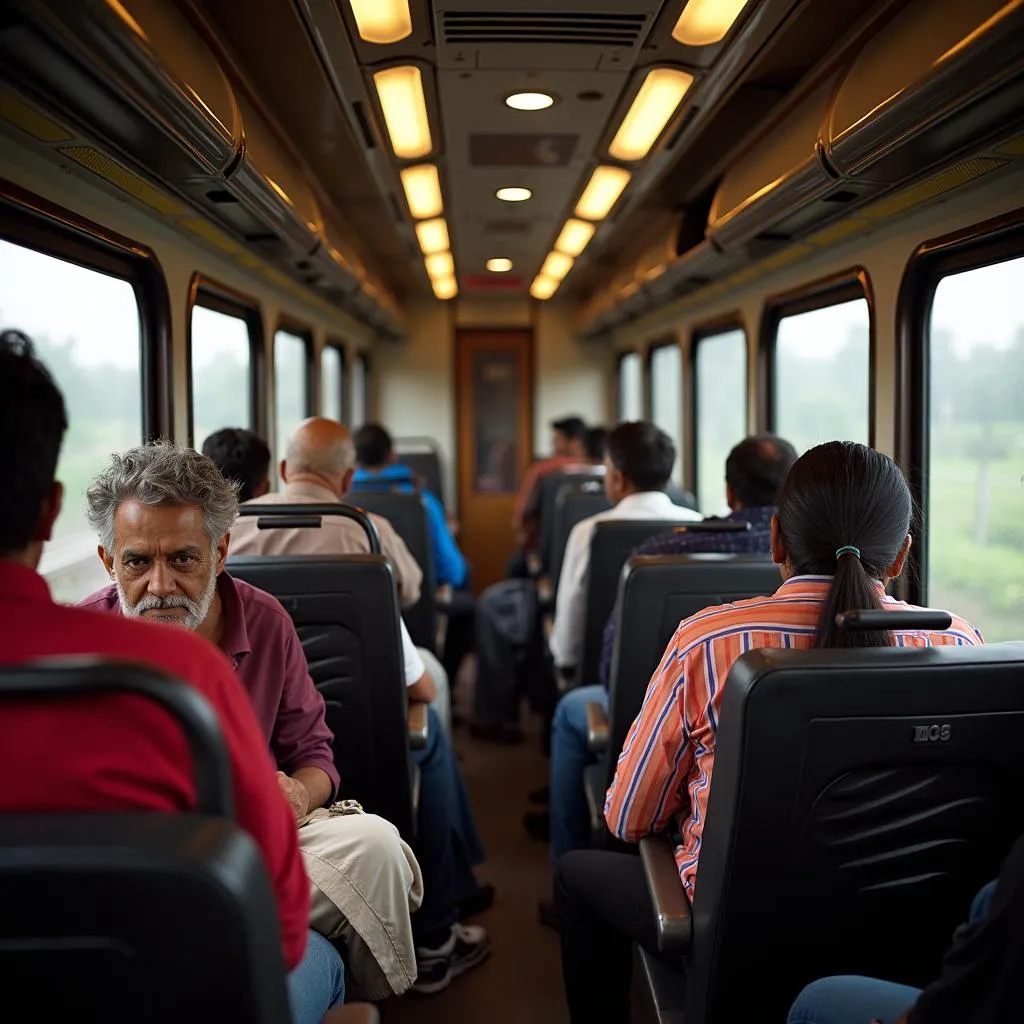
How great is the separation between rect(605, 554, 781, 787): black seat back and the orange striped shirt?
63 centimetres

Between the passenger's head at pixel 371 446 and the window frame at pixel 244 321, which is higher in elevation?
the window frame at pixel 244 321

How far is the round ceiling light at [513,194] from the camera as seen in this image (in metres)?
4.50

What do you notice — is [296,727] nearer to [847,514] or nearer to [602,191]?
[847,514]

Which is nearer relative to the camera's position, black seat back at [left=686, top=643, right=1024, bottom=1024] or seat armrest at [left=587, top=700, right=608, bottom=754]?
black seat back at [left=686, top=643, right=1024, bottom=1024]

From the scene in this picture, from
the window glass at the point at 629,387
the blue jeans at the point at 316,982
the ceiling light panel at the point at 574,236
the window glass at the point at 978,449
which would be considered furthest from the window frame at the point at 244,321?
the window glass at the point at 629,387

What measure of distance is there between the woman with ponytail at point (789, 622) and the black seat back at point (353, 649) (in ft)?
2.40

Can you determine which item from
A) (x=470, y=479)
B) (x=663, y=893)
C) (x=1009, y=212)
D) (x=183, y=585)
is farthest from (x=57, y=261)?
(x=470, y=479)

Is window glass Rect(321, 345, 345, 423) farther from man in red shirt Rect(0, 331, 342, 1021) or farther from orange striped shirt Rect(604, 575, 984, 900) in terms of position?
man in red shirt Rect(0, 331, 342, 1021)

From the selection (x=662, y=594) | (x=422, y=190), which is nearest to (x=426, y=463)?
(x=422, y=190)

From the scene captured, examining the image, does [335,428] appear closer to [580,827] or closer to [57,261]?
[57,261]

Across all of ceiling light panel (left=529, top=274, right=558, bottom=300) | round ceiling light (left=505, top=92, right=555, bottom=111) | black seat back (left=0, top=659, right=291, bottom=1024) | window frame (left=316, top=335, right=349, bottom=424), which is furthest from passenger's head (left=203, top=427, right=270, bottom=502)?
ceiling light panel (left=529, top=274, right=558, bottom=300)

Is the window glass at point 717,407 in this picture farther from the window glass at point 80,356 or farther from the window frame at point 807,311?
Answer: the window glass at point 80,356

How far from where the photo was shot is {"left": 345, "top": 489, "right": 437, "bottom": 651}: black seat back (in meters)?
4.52

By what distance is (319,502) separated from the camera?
3.13 m
